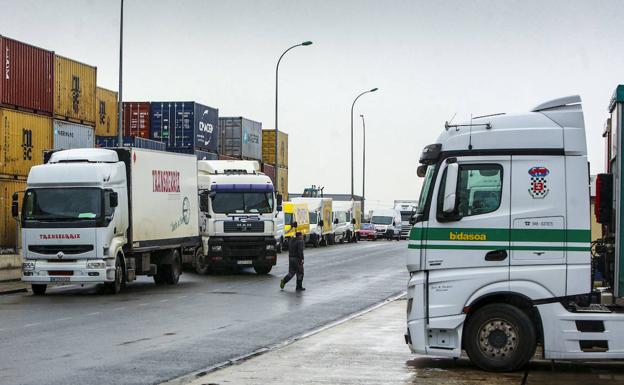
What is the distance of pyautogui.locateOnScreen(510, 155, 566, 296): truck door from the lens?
12.4 metres

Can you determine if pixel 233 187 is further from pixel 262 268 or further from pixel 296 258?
pixel 296 258

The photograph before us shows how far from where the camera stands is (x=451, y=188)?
498 inches

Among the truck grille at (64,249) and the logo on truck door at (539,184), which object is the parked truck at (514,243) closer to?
the logo on truck door at (539,184)

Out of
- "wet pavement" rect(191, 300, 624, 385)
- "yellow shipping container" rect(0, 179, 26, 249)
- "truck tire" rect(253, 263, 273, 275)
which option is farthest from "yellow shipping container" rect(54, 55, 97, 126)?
"wet pavement" rect(191, 300, 624, 385)

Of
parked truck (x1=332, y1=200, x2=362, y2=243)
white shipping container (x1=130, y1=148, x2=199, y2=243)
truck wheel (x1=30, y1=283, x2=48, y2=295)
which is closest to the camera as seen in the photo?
truck wheel (x1=30, y1=283, x2=48, y2=295)

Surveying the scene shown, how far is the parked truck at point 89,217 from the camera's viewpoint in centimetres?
2456

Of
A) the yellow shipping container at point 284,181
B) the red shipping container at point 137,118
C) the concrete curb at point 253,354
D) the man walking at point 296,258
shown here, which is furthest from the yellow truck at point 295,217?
the concrete curb at point 253,354

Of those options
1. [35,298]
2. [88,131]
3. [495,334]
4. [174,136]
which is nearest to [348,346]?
[495,334]

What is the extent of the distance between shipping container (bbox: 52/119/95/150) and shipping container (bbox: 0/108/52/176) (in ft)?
1.84

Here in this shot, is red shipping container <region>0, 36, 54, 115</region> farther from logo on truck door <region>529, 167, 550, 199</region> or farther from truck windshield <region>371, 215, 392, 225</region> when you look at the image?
truck windshield <region>371, 215, 392, 225</region>

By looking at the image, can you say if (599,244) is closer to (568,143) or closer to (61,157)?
(568,143)

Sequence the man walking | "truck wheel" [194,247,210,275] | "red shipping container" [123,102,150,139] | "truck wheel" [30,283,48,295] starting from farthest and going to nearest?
"red shipping container" [123,102,150,139] < "truck wheel" [194,247,210,275] < the man walking < "truck wheel" [30,283,48,295]

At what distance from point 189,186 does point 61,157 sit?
5.64m

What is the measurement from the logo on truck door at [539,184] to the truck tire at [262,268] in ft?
70.8
